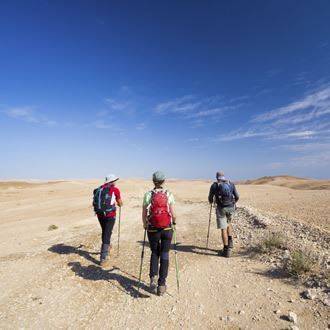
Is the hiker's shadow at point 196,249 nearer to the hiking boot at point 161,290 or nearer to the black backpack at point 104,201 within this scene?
the black backpack at point 104,201

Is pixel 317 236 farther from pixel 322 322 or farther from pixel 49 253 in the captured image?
pixel 49 253

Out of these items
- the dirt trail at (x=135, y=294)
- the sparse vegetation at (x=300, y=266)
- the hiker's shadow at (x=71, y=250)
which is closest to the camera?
the dirt trail at (x=135, y=294)

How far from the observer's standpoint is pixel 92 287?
714 cm

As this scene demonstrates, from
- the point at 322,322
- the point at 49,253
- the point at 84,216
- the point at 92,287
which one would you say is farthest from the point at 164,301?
the point at 84,216

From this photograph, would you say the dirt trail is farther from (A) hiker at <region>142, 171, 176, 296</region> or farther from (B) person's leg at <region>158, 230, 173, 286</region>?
(A) hiker at <region>142, 171, 176, 296</region>

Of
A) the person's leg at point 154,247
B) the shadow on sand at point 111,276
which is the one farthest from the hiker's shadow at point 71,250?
the person's leg at point 154,247

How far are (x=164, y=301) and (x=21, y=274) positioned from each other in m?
4.40

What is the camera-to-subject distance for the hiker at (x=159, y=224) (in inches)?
252

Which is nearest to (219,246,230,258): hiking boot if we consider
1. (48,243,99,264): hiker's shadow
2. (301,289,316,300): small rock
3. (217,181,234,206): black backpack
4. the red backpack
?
(217,181,234,206): black backpack

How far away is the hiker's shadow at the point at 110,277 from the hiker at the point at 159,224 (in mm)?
532

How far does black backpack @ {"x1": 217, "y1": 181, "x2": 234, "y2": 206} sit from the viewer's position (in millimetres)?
9094

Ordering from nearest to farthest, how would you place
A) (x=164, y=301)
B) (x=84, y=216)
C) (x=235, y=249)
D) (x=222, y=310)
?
1. (x=222, y=310)
2. (x=164, y=301)
3. (x=235, y=249)
4. (x=84, y=216)

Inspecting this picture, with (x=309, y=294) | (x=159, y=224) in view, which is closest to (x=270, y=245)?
(x=309, y=294)

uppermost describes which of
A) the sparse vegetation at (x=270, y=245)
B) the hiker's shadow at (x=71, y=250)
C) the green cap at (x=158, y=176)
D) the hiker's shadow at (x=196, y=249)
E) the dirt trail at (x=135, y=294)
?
the green cap at (x=158, y=176)
